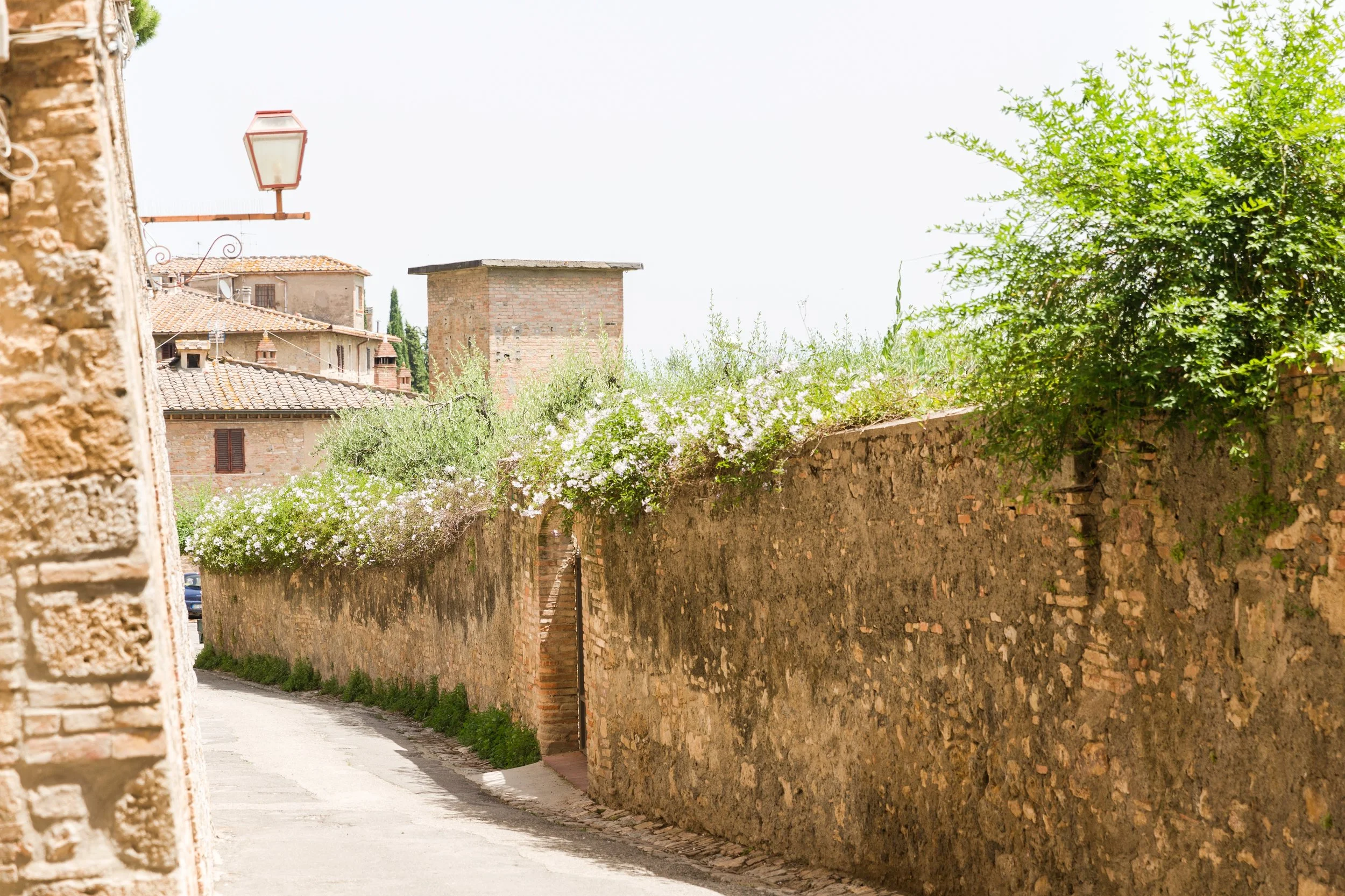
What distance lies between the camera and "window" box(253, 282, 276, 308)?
52.5 metres

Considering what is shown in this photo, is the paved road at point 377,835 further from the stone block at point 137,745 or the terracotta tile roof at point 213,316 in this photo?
the terracotta tile roof at point 213,316

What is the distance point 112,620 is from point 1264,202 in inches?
148

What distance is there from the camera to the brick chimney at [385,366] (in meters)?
51.1

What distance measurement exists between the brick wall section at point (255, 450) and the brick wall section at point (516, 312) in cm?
453

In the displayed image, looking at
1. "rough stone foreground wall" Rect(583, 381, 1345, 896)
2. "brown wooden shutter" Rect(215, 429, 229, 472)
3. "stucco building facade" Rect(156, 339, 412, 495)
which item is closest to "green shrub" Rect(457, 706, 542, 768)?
"rough stone foreground wall" Rect(583, 381, 1345, 896)

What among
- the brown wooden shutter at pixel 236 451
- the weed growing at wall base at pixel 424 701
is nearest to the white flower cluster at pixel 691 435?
the weed growing at wall base at pixel 424 701

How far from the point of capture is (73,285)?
346 centimetres

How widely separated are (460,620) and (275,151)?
7800 mm

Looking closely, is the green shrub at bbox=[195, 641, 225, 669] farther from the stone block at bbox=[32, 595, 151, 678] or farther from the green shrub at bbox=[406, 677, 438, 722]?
the stone block at bbox=[32, 595, 151, 678]

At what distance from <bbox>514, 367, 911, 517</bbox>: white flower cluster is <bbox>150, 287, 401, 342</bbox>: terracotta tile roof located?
113 feet

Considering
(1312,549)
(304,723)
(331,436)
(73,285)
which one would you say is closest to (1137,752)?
(1312,549)

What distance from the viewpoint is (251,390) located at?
1485 inches

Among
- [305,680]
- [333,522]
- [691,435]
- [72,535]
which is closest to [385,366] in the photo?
[305,680]

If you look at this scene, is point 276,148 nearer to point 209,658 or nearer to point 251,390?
point 209,658
